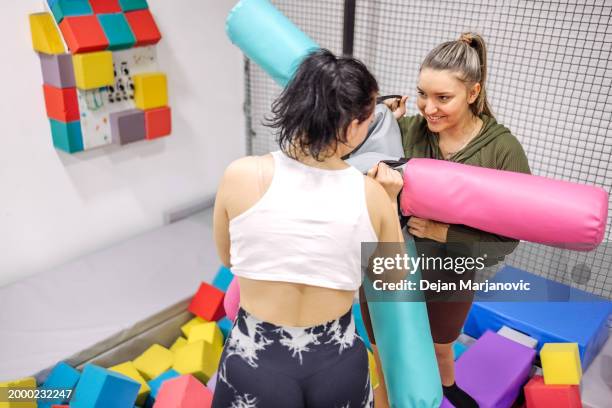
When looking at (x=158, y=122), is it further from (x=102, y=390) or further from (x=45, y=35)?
(x=102, y=390)

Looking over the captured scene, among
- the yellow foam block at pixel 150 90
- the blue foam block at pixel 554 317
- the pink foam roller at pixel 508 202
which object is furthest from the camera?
the yellow foam block at pixel 150 90

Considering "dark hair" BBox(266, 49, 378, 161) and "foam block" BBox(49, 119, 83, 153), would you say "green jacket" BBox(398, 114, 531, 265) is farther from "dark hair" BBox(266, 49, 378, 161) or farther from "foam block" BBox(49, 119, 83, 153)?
"foam block" BBox(49, 119, 83, 153)

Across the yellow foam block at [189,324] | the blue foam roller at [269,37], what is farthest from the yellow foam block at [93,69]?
the yellow foam block at [189,324]

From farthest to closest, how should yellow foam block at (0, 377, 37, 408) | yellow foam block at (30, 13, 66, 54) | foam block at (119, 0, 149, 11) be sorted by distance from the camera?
foam block at (119, 0, 149, 11) < yellow foam block at (30, 13, 66, 54) < yellow foam block at (0, 377, 37, 408)

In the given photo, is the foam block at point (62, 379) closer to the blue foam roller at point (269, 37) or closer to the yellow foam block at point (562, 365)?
the blue foam roller at point (269, 37)

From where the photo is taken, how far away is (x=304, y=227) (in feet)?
2.98

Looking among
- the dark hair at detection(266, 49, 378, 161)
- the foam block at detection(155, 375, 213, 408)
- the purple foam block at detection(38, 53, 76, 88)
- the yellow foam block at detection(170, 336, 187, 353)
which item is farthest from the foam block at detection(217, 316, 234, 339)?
the dark hair at detection(266, 49, 378, 161)

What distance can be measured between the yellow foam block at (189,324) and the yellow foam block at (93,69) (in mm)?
949

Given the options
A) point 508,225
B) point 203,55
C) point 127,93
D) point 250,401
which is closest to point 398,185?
point 508,225

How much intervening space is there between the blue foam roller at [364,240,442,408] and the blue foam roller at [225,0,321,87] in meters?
0.57

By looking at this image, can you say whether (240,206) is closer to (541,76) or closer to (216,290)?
(216,290)

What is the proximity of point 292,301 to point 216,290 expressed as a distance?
1172 mm

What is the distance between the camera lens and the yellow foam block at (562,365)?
163 cm

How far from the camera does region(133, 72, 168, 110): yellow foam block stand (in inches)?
89.2
